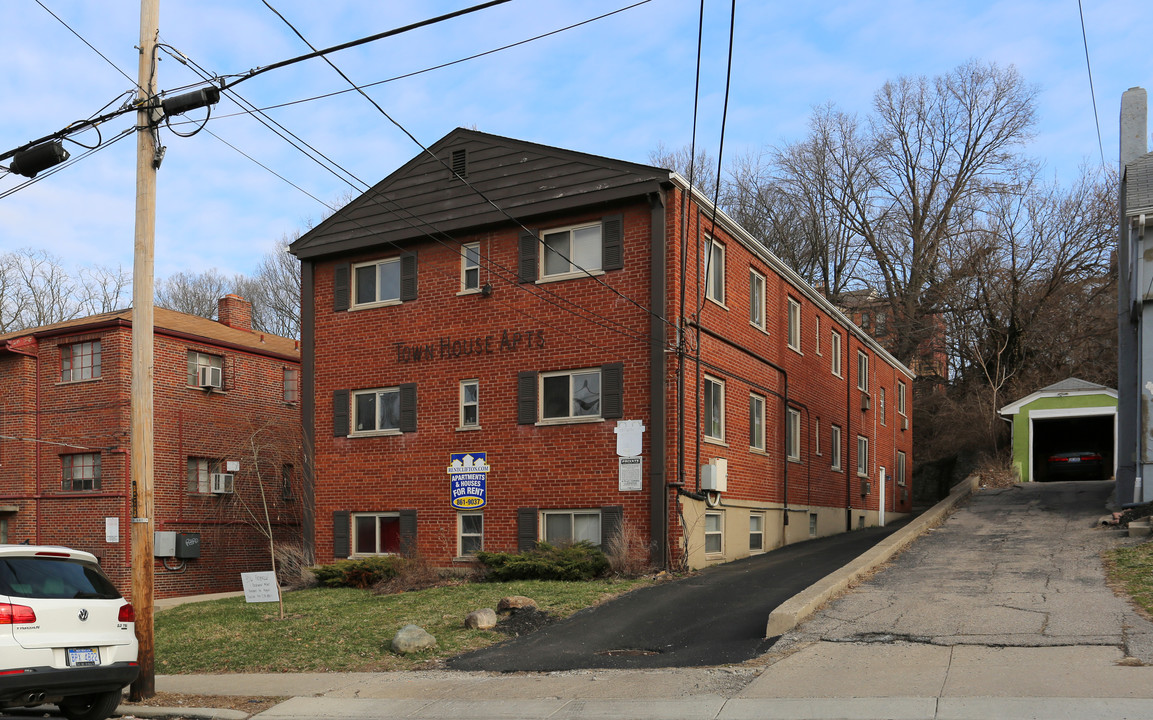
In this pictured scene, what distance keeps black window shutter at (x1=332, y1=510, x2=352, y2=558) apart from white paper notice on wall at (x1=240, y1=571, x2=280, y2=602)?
6992mm

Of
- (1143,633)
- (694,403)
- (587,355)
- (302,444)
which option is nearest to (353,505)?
(302,444)

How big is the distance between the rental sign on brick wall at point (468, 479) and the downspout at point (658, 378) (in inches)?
149

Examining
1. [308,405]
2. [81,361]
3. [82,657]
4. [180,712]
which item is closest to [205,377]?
[81,361]

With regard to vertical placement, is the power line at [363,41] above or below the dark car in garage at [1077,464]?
above

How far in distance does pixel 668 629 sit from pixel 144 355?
282 inches

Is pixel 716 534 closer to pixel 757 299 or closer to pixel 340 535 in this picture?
pixel 757 299

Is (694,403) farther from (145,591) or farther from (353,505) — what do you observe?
(145,591)

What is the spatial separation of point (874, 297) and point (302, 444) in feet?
112

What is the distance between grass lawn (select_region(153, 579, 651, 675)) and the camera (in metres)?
12.9

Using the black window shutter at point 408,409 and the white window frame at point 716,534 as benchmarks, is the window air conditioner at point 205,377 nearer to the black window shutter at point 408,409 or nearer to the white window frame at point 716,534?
the black window shutter at point 408,409

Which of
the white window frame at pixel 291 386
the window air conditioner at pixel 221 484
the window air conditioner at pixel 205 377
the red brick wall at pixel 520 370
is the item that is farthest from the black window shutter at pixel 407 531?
the white window frame at pixel 291 386

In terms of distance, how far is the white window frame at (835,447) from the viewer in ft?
95.0

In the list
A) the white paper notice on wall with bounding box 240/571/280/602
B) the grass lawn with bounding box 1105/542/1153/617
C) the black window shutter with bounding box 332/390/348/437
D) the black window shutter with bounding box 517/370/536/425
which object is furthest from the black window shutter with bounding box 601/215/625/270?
the grass lawn with bounding box 1105/542/1153/617

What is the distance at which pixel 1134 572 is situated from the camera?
14.6m
